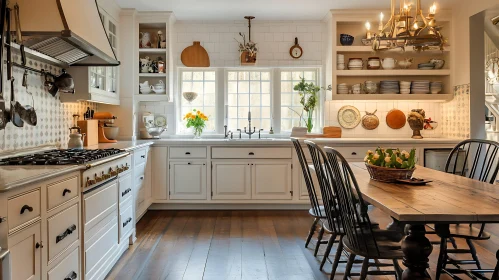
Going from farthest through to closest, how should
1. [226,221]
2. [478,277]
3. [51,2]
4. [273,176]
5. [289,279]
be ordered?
1. [273,176]
2. [226,221]
3. [289,279]
4. [51,2]
5. [478,277]

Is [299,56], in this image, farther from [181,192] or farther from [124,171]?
[124,171]

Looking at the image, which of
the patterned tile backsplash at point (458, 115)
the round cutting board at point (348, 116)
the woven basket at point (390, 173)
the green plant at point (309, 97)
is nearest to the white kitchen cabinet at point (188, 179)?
the green plant at point (309, 97)

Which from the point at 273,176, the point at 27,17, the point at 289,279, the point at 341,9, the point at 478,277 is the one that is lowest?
the point at 289,279

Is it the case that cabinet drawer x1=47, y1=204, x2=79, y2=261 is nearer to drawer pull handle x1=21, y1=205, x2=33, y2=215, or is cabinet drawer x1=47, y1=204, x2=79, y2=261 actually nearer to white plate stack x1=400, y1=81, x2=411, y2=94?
drawer pull handle x1=21, y1=205, x2=33, y2=215

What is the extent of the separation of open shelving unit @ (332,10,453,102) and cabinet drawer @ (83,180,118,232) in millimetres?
3056

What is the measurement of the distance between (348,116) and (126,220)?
322cm

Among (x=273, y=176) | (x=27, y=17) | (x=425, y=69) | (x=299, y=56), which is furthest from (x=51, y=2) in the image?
(x=425, y=69)

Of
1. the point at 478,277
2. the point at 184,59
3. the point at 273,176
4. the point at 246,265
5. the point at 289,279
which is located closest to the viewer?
the point at 478,277

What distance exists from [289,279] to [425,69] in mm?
3535

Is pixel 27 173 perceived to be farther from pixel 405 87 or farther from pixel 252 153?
pixel 405 87

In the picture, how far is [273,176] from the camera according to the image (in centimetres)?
481

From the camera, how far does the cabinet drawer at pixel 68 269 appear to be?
6.69 feet

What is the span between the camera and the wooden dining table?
1636 mm

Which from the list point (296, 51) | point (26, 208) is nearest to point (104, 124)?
point (296, 51)
